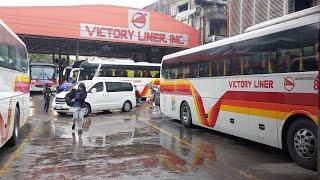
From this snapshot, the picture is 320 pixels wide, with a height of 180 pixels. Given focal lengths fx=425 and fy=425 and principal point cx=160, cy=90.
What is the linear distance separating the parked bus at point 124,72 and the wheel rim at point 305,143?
23.5m

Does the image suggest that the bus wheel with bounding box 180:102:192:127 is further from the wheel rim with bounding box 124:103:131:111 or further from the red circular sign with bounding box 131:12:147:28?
the red circular sign with bounding box 131:12:147:28

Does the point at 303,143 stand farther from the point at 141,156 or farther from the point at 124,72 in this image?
the point at 124,72

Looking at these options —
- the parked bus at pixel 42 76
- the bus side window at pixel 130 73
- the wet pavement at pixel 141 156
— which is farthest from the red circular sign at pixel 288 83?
the parked bus at pixel 42 76

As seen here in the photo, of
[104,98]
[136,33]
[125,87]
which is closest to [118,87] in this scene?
[125,87]

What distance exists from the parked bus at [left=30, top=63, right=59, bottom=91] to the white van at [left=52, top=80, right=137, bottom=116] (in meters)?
15.4

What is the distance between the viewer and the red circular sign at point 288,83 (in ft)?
28.3

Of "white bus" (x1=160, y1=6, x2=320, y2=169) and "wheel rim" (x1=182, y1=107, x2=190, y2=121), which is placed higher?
"white bus" (x1=160, y1=6, x2=320, y2=169)

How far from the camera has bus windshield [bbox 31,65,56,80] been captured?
36.0 metres

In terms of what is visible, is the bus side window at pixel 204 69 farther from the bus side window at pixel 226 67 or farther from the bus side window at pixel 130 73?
the bus side window at pixel 130 73

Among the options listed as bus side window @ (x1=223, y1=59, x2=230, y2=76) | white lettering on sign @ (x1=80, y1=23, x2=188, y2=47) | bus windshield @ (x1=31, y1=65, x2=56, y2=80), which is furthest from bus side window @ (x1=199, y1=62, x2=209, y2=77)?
bus windshield @ (x1=31, y1=65, x2=56, y2=80)

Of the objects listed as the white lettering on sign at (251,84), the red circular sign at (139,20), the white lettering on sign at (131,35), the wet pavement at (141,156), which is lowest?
the wet pavement at (141,156)

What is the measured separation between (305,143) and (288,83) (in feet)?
4.26

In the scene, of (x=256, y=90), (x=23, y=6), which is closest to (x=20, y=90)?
(x=256, y=90)

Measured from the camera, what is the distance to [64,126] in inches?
611
